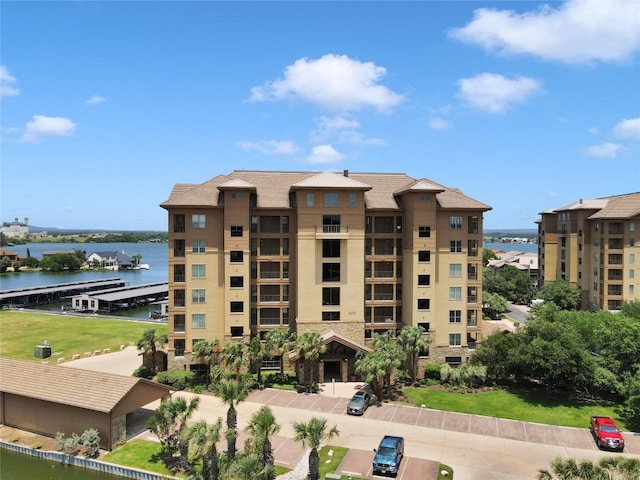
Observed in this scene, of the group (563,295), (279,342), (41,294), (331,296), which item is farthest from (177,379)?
(41,294)

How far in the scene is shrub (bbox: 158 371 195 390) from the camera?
133ft

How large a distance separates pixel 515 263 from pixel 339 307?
93.2 meters

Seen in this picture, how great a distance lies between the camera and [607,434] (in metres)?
29.7

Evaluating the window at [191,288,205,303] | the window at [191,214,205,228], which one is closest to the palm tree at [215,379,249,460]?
the window at [191,288,205,303]

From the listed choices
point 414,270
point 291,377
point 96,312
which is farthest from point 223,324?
point 96,312

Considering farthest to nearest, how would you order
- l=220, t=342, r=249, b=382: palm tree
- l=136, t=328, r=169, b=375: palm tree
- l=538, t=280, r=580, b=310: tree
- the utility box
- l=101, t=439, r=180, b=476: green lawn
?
1. l=538, t=280, r=580, b=310: tree
2. the utility box
3. l=136, t=328, r=169, b=375: palm tree
4. l=220, t=342, r=249, b=382: palm tree
5. l=101, t=439, r=180, b=476: green lawn

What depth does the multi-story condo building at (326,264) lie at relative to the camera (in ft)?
Result: 145

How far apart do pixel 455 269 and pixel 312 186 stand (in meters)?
16.7

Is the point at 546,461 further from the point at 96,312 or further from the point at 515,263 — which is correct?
the point at 515,263

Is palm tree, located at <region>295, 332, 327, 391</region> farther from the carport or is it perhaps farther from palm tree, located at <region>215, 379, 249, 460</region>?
palm tree, located at <region>215, 379, 249, 460</region>

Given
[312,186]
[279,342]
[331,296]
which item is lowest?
[279,342]

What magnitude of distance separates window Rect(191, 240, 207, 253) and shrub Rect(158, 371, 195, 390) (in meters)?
11.5

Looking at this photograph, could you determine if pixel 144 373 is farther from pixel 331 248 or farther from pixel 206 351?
pixel 331 248

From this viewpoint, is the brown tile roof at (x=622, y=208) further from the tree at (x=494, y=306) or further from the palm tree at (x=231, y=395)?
the palm tree at (x=231, y=395)
